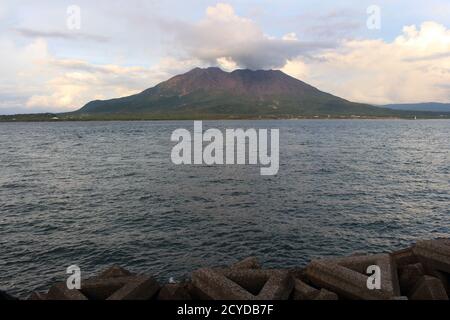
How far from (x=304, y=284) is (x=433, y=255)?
237 inches

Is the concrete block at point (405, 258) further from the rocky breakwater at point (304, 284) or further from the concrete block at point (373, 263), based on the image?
the concrete block at point (373, 263)

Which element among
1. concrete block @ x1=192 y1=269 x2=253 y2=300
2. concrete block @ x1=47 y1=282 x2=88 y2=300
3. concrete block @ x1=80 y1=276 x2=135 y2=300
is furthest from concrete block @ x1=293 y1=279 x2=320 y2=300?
concrete block @ x1=47 y1=282 x2=88 y2=300

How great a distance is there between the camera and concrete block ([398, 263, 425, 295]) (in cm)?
1470

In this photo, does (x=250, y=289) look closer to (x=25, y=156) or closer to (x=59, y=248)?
(x=59, y=248)

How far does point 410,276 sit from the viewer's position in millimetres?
14898

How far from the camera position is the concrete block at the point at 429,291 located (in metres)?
12.6

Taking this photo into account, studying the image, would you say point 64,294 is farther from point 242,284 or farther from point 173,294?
point 242,284

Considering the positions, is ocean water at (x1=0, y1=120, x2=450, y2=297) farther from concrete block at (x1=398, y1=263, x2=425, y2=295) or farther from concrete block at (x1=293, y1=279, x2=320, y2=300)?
concrete block at (x1=293, y1=279, x2=320, y2=300)

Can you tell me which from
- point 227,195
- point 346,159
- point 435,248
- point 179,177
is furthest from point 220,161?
point 435,248

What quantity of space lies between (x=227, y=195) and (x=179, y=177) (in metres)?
14.6

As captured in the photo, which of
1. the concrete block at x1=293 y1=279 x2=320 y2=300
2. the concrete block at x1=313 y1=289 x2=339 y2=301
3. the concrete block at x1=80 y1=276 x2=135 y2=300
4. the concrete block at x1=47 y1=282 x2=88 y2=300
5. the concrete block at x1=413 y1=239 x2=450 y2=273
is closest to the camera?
the concrete block at x1=313 y1=289 x2=339 y2=301

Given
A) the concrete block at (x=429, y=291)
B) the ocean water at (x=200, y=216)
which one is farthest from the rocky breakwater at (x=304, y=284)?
the ocean water at (x=200, y=216)

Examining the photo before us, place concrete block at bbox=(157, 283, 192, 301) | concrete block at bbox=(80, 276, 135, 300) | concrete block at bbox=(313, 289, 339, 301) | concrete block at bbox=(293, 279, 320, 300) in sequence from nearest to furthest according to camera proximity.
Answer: concrete block at bbox=(313, 289, 339, 301) → concrete block at bbox=(293, 279, 320, 300) → concrete block at bbox=(157, 283, 192, 301) → concrete block at bbox=(80, 276, 135, 300)

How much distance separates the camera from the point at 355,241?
28.3m
